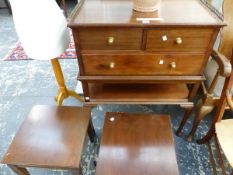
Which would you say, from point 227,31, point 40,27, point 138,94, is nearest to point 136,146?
point 138,94

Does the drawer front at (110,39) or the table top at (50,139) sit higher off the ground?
the drawer front at (110,39)

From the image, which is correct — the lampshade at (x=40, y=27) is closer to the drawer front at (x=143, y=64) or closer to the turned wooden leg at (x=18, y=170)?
the drawer front at (x=143, y=64)

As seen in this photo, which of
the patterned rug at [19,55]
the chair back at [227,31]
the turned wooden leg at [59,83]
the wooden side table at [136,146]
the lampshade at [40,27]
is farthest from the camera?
the patterned rug at [19,55]

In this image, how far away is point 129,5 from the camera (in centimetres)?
113

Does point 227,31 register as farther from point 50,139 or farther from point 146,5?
point 50,139

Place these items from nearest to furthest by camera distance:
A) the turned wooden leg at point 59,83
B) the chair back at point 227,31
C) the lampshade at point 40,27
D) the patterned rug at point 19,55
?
the lampshade at point 40,27 → the chair back at point 227,31 → the turned wooden leg at point 59,83 → the patterned rug at point 19,55

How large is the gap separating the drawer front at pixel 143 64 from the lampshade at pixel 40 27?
30 cm

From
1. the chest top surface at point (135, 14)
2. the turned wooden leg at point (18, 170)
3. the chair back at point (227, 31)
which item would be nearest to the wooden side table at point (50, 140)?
the turned wooden leg at point (18, 170)

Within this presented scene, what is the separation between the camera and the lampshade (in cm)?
110

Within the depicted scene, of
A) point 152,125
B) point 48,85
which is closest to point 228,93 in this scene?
point 152,125

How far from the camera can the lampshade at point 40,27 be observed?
110 cm

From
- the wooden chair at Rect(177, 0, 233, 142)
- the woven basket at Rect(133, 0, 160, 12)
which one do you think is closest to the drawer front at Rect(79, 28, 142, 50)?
the woven basket at Rect(133, 0, 160, 12)

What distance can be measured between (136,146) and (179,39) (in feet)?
1.89

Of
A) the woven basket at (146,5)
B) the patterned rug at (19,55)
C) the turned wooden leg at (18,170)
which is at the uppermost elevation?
the woven basket at (146,5)
